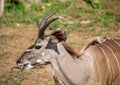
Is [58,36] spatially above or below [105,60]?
above

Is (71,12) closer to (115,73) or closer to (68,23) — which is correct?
(68,23)

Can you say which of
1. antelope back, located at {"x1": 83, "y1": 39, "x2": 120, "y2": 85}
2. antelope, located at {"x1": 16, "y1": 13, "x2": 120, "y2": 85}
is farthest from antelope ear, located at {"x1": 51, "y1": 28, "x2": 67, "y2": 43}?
antelope back, located at {"x1": 83, "y1": 39, "x2": 120, "y2": 85}

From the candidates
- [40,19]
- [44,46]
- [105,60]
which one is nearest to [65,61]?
[44,46]

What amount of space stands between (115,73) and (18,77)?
83.7 inches

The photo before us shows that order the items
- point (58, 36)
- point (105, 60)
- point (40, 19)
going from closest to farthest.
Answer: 1. point (58, 36)
2. point (105, 60)
3. point (40, 19)

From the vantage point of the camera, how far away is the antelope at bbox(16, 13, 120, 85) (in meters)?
4.29

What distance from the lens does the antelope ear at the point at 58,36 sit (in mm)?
4266

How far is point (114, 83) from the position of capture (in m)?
4.59

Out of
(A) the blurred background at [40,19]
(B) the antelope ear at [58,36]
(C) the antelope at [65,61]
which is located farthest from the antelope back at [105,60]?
(A) the blurred background at [40,19]

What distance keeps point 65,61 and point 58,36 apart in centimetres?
28

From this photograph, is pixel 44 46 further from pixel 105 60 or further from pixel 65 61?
pixel 105 60

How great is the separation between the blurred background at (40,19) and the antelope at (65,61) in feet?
5.67

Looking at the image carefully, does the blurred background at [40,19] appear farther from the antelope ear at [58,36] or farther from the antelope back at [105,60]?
the antelope ear at [58,36]

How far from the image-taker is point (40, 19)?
Result: 9.47m
